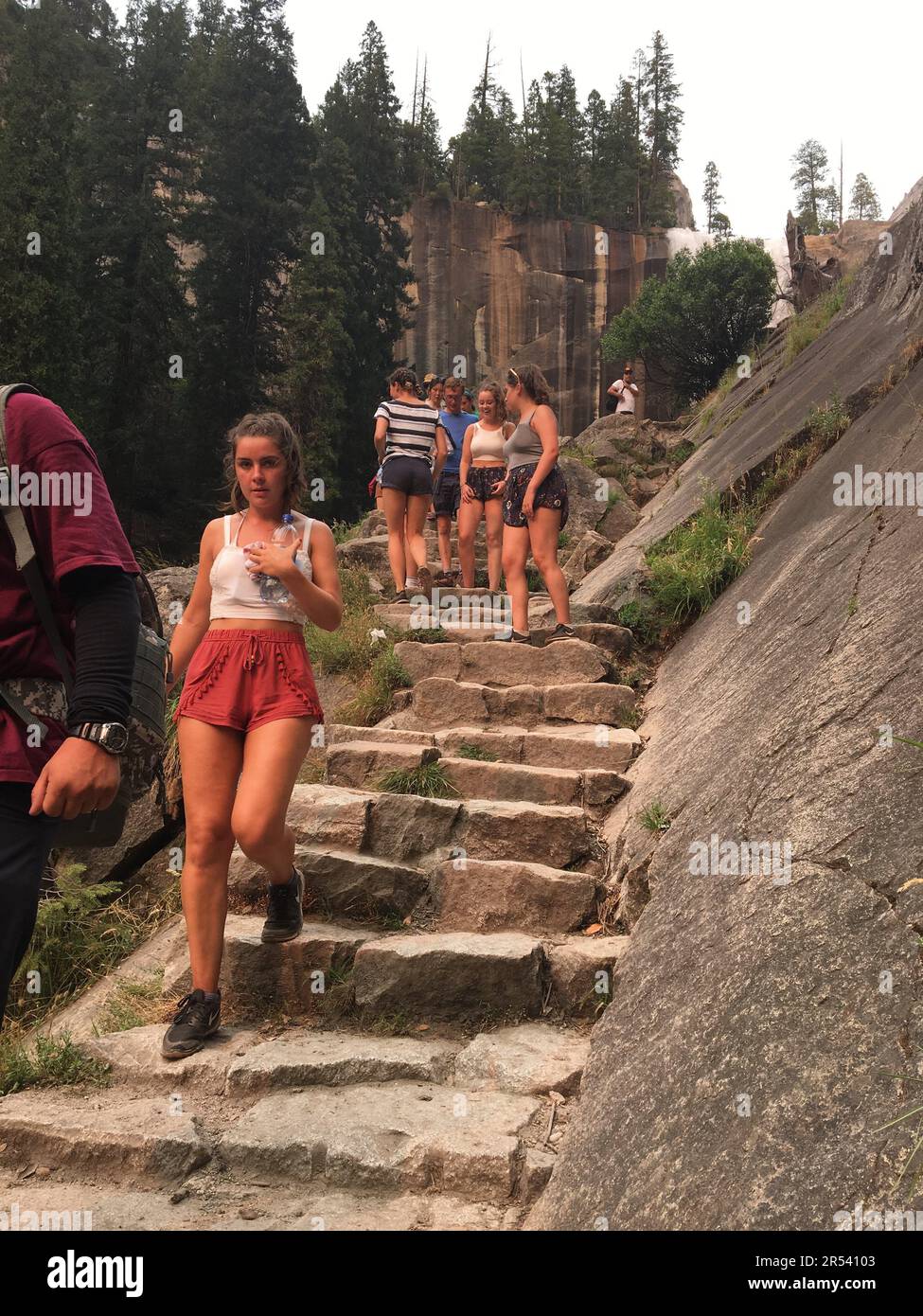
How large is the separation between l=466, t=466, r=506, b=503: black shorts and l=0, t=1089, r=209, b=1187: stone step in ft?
19.8

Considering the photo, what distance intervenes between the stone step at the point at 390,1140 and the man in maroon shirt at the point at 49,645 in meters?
1.54

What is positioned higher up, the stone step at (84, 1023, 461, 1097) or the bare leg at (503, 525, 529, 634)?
the bare leg at (503, 525, 529, 634)

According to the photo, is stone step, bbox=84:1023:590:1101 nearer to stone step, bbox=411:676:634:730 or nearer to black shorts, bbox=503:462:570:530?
stone step, bbox=411:676:634:730

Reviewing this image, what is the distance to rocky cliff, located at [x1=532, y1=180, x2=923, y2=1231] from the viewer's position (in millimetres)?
2227

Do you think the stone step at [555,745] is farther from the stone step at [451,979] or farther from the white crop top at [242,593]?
the white crop top at [242,593]

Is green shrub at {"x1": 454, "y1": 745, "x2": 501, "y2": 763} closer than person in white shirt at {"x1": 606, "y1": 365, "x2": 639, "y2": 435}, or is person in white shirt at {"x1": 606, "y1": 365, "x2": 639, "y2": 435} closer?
green shrub at {"x1": 454, "y1": 745, "x2": 501, "y2": 763}

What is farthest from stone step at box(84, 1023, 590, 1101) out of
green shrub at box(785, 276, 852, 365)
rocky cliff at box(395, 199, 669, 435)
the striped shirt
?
rocky cliff at box(395, 199, 669, 435)

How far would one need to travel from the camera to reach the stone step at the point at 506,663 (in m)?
7.06

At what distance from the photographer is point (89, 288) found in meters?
27.7

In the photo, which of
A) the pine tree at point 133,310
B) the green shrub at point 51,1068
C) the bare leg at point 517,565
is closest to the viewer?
the green shrub at point 51,1068

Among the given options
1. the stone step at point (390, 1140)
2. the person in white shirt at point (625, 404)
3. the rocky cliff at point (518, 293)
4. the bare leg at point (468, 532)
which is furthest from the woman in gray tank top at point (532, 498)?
the rocky cliff at point (518, 293)

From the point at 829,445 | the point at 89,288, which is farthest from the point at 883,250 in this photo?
the point at 89,288

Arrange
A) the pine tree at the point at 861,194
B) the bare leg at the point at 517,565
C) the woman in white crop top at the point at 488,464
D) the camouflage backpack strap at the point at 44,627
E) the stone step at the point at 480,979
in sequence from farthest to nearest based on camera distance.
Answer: the pine tree at the point at 861,194, the woman in white crop top at the point at 488,464, the bare leg at the point at 517,565, the stone step at the point at 480,979, the camouflage backpack strap at the point at 44,627
